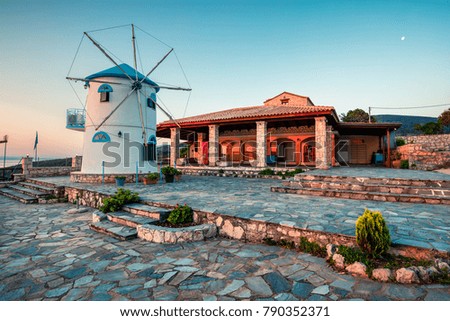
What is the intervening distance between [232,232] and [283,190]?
3.92 meters

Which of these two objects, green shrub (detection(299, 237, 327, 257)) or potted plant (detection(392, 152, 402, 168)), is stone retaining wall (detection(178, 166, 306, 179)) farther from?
green shrub (detection(299, 237, 327, 257))

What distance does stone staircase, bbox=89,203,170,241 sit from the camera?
Result: 474 cm

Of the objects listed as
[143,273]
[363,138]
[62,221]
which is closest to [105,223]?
[62,221]

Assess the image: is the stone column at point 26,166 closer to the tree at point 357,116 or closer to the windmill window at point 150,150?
the windmill window at point 150,150

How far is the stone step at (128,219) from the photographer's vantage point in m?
5.05

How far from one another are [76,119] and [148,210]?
36.1 feet

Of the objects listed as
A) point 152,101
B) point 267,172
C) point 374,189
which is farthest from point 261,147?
point 374,189

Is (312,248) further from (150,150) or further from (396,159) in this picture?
(396,159)

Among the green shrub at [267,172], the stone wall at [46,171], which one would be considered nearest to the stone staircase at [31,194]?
the stone wall at [46,171]

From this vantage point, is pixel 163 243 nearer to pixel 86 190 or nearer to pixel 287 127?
pixel 86 190

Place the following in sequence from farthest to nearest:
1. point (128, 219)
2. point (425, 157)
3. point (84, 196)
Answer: point (425, 157) < point (84, 196) < point (128, 219)

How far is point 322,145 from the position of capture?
494 inches

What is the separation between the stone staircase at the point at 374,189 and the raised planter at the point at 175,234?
4.22 m

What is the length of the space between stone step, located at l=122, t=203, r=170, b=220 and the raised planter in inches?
30.9
